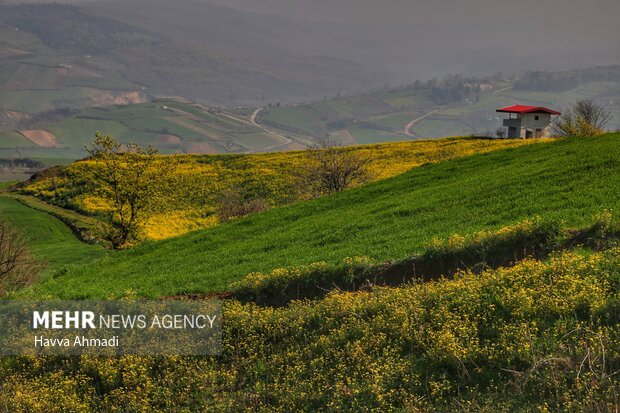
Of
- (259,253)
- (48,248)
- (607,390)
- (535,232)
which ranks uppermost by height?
(535,232)

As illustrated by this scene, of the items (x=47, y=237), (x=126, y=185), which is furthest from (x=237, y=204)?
(x=47, y=237)

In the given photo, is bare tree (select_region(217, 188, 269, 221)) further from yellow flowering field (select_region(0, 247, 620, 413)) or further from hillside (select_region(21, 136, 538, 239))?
yellow flowering field (select_region(0, 247, 620, 413))

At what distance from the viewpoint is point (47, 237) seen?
5797 centimetres

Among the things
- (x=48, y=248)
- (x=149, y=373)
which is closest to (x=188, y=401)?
(x=149, y=373)

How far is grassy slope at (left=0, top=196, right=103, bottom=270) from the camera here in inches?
1802

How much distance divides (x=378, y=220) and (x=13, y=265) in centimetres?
2292

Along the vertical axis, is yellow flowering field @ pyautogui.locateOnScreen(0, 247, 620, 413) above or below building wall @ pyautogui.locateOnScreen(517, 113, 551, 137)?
below

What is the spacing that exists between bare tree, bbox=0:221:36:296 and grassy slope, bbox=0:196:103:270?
3936mm

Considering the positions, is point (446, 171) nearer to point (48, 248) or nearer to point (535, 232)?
point (535, 232)

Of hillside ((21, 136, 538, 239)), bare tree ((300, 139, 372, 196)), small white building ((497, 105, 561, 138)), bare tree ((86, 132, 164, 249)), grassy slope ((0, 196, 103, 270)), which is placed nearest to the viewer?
bare tree ((86, 132, 164, 249))

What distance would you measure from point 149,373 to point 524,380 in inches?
413

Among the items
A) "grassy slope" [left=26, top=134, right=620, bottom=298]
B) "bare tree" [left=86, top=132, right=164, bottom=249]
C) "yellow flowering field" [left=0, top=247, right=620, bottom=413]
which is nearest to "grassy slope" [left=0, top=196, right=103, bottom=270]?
"bare tree" [left=86, top=132, right=164, bottom=249]

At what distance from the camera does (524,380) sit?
1227cm

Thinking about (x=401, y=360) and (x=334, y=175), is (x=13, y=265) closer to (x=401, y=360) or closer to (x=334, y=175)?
(x=334, y=175)
